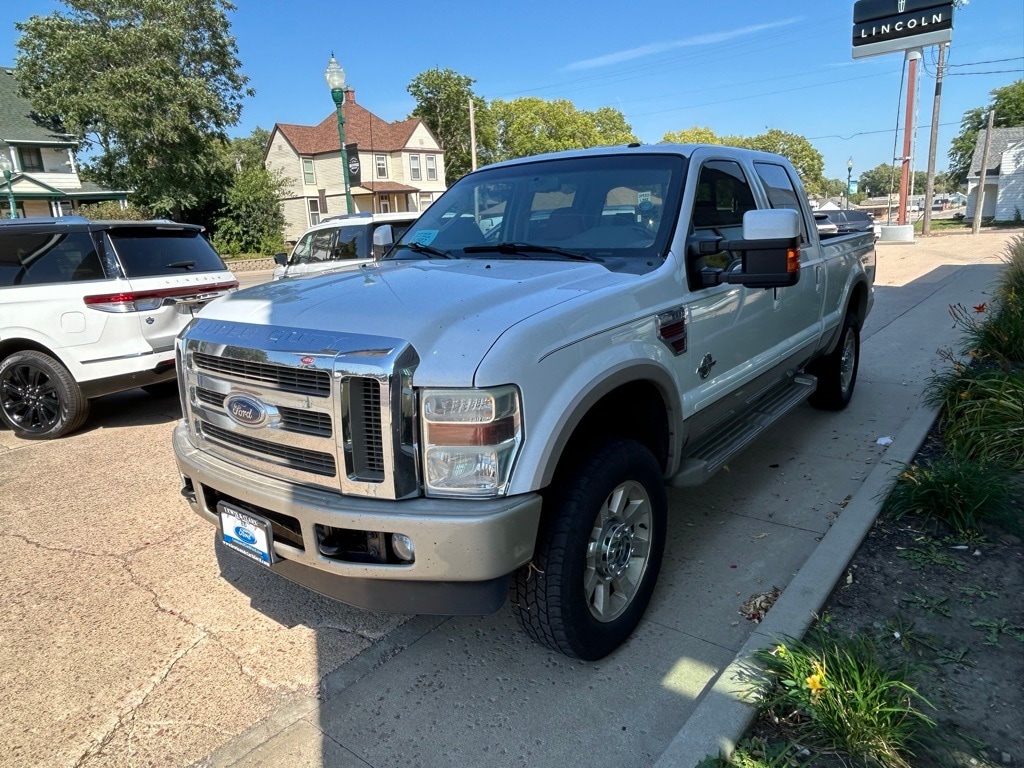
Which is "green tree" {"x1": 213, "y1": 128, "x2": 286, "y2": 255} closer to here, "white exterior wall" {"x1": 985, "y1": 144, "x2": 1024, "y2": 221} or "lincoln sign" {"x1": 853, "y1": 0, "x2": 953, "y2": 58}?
"lincoln sign" {"x1": 853, "y1": 0, "x2": 953, "y2": 58}

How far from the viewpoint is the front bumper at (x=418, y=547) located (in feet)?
7.49

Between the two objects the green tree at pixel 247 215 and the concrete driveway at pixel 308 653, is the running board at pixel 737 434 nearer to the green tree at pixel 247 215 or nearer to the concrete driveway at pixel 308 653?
the concrete driveway at pixel 308 653

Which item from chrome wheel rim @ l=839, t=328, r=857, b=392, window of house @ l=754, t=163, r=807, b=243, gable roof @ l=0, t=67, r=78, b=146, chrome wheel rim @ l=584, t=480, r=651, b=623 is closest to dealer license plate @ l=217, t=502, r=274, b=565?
chrome wheel rim @ l=584, t=480, r=651, b=623

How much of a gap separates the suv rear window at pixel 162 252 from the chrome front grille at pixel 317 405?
3911mm

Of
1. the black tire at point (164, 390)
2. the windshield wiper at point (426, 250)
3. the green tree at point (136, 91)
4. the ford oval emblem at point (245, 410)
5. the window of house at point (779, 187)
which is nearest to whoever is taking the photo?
the ford oval emblem at point (245, 410)

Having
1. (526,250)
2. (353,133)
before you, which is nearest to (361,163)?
(353,133)

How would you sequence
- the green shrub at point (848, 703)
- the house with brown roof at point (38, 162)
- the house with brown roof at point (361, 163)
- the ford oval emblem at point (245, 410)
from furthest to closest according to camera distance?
the house with brown roof at point (361, 163) < the house with brown roof at point (38, 162) < the ford oval emblem at point (245, 410) < the green shrub at point (848, 703)

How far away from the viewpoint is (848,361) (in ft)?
20.3

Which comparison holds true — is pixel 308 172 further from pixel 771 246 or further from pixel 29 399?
pixel 771 246

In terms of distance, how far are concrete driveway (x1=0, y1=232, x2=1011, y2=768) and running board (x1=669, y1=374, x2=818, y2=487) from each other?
22.0 inches

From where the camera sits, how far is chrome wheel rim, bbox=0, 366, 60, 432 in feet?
19.6

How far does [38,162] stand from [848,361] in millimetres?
43253

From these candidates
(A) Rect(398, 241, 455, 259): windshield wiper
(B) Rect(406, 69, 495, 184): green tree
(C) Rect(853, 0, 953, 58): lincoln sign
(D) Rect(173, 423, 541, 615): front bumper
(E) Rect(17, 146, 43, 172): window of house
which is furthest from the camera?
(B) Rect(406, 69, 495, 184): green tree

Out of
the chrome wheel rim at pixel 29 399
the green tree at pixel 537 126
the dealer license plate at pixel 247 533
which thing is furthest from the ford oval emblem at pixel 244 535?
the green tree at pixel 537 126
